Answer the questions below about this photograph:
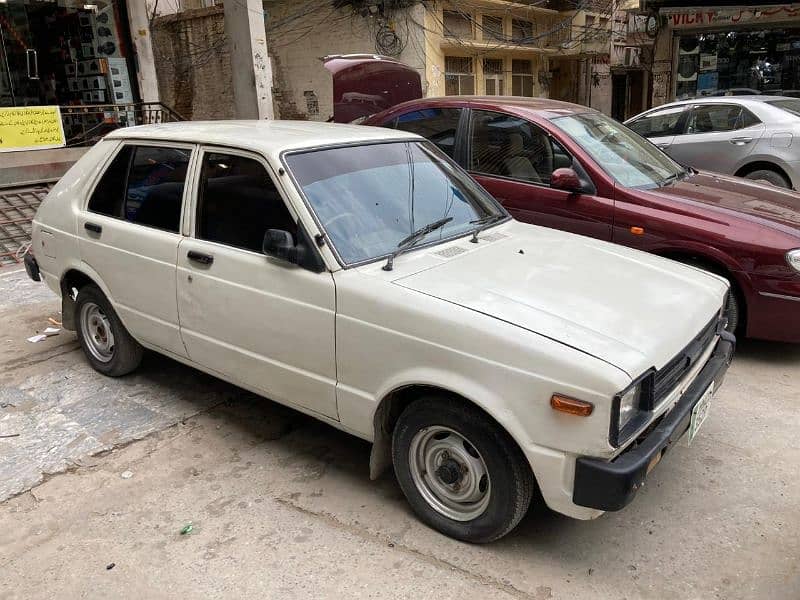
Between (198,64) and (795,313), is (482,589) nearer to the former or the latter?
(795,313)

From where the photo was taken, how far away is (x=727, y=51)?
50.7ft

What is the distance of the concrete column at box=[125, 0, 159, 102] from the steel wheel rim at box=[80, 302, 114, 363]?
9359mm

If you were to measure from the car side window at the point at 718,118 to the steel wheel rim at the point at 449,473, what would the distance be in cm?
777

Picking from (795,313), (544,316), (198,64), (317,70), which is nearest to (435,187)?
(544,316)

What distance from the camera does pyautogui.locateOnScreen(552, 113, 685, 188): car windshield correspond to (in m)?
5.10

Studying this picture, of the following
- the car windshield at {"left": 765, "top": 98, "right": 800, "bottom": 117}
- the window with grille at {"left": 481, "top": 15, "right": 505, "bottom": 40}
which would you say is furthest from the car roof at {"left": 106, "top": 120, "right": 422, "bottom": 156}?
the window with grille at {"left": 481, "top": 15, "right": 505, "bottom": 40}

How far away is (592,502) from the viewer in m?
2.42

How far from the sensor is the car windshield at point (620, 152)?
510 centimetres

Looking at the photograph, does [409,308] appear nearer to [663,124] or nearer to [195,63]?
[663,124]

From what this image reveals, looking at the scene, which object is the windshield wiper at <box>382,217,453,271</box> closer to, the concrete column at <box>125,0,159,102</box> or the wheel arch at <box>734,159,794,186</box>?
the wheel arch at <box>734,159,794,186</box>

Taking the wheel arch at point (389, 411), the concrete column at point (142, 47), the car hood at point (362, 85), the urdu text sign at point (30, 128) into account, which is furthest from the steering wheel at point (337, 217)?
the concrete column at point (142, 47)

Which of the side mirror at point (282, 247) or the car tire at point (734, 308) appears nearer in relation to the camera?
the side mirror at point (282, 247)

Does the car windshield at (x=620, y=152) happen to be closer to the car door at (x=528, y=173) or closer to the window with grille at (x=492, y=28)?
the car door at (x=528, y=173)

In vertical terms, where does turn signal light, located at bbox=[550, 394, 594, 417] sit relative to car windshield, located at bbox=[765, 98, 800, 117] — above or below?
below
